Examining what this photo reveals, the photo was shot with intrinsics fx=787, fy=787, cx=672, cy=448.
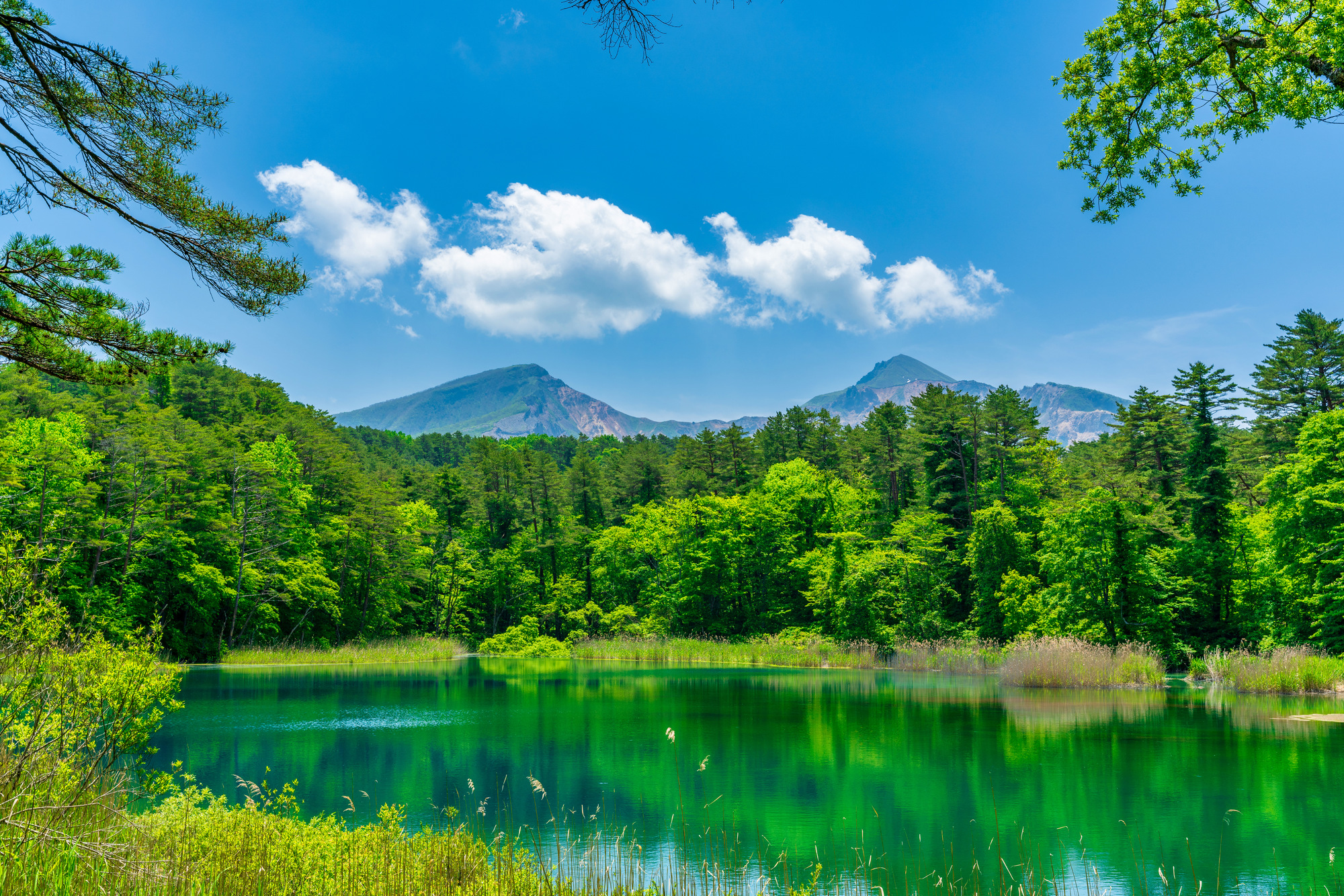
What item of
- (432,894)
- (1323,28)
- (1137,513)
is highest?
(1323,28)

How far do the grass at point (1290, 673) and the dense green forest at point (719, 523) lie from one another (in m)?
3.18

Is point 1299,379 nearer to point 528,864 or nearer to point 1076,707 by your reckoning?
point 1076,707

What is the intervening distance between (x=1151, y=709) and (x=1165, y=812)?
1045 cm

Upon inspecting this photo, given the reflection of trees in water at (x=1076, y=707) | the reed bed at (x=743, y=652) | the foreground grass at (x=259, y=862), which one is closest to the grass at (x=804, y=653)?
the reed bed at (x=743, y=652)

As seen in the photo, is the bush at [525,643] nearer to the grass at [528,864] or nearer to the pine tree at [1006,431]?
the pine tree at [1006,431]

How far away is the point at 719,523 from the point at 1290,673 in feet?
101

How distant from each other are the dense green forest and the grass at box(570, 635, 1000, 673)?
1.89 metres

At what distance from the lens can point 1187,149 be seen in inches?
306

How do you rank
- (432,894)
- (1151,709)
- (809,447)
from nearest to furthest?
(432,894) → (1151,709) → (809,447)

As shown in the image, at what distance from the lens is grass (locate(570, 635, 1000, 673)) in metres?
32.1

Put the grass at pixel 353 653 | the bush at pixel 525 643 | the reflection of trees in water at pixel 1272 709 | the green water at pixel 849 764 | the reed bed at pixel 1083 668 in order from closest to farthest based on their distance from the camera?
the green water at pixel 849 764, the reflection of trees in water at pixel 1272 709, the reed bed at pixel 1083 668, the grass at pixel 353 653, the bush at pixel 525 643

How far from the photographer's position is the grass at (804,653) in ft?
105

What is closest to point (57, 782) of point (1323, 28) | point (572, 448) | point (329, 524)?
point (1323, 28)

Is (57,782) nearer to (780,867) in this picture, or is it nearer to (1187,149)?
(780,867)
